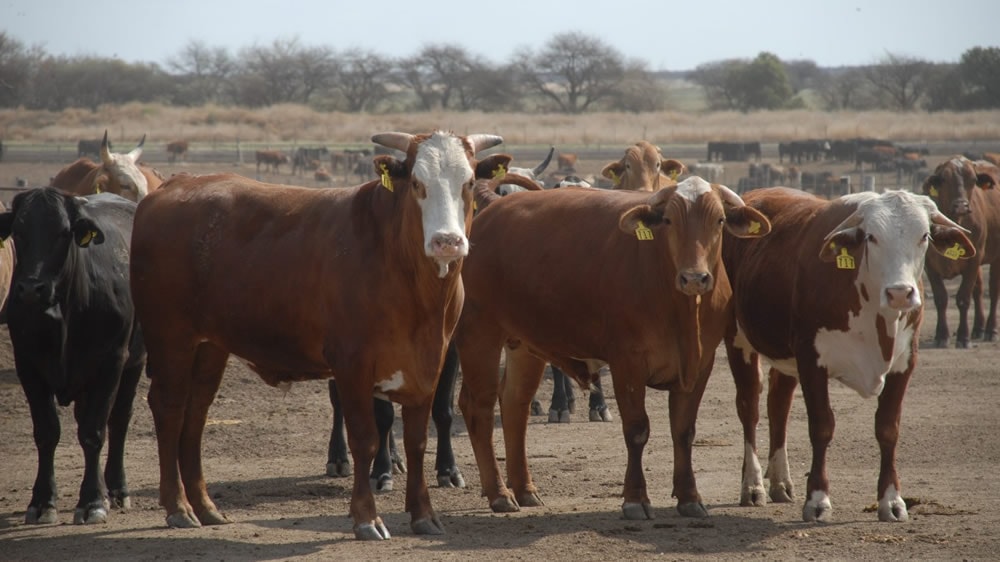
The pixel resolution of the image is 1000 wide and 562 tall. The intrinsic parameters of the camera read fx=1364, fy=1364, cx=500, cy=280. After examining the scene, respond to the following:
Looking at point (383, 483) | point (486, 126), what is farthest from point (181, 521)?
point (486, 126)

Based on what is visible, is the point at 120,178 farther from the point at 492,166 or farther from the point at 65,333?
the point at 492,166

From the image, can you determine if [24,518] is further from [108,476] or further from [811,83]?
[811,83]

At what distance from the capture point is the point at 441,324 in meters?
7.45

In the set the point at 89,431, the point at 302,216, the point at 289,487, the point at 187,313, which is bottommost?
the point at 289,487

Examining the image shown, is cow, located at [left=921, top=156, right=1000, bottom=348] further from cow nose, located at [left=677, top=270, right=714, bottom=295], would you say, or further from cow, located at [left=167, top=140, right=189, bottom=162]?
cow, located at [left=167, top=140, right=189, bottom=162]

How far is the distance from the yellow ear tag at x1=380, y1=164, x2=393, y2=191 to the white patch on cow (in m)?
1.73

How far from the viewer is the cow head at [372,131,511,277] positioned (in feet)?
23.1

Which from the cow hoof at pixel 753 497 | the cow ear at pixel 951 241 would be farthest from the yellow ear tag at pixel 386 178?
the cow ear at pixel 951 241

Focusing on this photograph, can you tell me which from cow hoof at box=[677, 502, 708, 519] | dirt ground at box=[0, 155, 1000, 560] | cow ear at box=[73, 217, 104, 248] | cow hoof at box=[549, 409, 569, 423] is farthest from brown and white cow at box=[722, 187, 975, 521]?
cow ear at box=[73, 217, 104, 248]

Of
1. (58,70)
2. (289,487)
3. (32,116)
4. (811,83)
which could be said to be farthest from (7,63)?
(811,83)

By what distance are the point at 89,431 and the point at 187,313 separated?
1.00 meters

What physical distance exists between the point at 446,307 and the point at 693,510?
1940mm

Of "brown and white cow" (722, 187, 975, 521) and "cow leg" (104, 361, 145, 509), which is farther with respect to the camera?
"cow leg" (104, 361, 145, 509)

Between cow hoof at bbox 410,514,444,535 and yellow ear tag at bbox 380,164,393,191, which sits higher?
yellow ear tag at bbox 380,164,393,191
